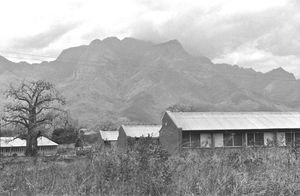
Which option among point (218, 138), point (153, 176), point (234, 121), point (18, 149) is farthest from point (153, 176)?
point (18, 149)

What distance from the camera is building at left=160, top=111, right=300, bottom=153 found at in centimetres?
4491

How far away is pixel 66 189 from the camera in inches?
312

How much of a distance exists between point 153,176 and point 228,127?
38.6m

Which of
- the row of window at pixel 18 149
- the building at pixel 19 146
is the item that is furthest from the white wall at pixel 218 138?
the row of window at pixel 18 149

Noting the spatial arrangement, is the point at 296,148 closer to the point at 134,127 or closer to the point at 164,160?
the point at 164,160

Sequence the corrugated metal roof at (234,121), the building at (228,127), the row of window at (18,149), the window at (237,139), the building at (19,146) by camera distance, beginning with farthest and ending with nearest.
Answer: the row of window at (18,149)
the building at (19,146)
the corrugated metal roof at (234,121)
the window at (237,139)
the building at (228,127)

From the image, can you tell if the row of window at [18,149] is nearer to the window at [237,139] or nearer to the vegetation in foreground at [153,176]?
the window at [237,139]

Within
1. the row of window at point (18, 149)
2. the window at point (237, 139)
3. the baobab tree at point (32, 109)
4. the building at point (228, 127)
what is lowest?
the row of window at point (18, 149)

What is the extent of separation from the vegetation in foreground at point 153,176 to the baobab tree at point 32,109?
53.7m

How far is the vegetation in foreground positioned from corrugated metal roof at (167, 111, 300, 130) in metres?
35.9

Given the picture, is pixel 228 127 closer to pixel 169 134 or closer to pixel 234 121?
pixel 234 121

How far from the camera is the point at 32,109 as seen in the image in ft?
207

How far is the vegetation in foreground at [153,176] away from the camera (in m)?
7.66

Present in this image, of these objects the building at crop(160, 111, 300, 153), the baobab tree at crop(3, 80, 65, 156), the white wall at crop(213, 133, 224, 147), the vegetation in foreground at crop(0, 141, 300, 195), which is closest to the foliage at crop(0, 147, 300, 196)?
the vegetation in foreground at crop(0, 141, 300, 195)
